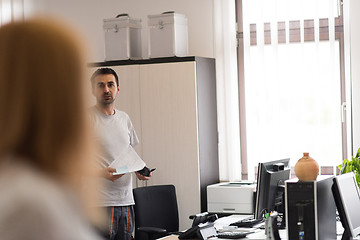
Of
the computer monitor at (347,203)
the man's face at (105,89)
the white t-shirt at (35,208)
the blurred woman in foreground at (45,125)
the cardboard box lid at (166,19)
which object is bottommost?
the computer monitor at (347,203)

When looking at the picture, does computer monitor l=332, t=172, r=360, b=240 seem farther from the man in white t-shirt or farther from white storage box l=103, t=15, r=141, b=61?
white storage box l=103, t=15, r=141, b=61

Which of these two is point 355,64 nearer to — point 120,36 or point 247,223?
point 247,223

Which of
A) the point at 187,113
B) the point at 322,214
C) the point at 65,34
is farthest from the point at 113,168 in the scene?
the point at 65,34

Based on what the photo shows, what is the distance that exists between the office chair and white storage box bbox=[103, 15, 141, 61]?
4.92 feet

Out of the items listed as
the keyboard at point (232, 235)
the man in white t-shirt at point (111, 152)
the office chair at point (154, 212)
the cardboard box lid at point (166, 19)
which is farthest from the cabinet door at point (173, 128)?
the keyboard at point (232, 235)

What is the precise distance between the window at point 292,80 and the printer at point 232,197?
0.41 metres

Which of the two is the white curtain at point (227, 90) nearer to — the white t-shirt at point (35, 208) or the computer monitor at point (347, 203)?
the computer monitor at point (347, 203)

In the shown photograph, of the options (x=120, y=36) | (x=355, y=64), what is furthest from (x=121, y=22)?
(x=355, y=64)

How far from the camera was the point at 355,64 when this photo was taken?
5402 mm

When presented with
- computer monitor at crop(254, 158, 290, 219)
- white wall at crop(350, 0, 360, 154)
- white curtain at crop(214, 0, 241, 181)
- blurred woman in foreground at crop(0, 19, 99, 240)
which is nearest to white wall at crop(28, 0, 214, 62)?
white curtain at crop(214, 0, 241, 181)

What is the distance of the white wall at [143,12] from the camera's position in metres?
5.87

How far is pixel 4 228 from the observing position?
2.72ft

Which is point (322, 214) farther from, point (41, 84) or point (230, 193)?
point (41, 84)

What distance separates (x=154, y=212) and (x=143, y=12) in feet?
7.45
